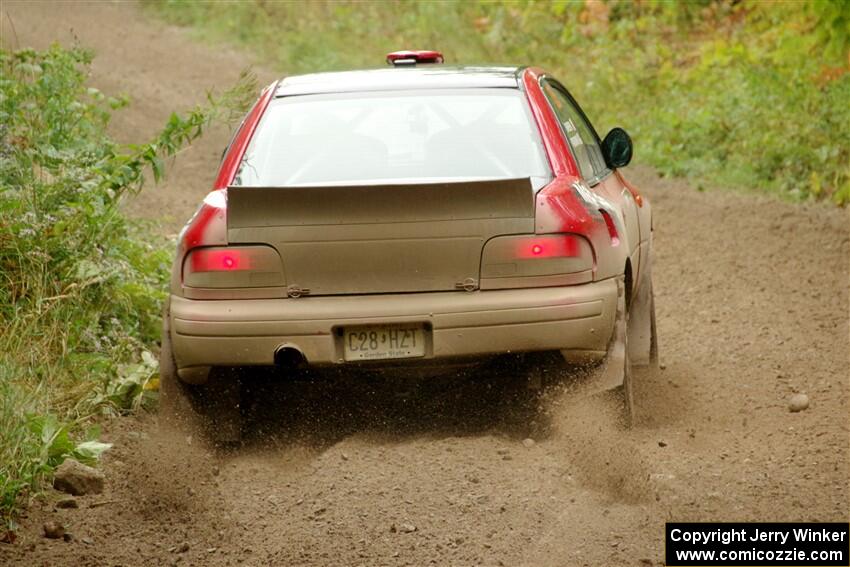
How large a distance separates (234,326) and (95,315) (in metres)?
1.91

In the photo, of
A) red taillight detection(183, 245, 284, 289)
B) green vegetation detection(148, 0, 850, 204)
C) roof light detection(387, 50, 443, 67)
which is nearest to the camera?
red taillight detection(183, 245, 284, 289)

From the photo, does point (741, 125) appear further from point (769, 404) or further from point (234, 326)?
point (234, 326)

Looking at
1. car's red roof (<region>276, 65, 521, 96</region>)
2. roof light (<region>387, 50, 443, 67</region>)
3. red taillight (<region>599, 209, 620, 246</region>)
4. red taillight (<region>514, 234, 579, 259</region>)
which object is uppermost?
car's red roof (<region>276, 65, 521, 96</region>)

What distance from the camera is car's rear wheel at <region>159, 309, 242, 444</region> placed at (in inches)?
232

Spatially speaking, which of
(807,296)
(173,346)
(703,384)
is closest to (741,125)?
(807,296)

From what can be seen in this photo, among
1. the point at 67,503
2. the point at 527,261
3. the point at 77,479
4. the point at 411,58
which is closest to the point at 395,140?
the point at 527,261

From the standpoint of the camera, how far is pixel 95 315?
7.17m

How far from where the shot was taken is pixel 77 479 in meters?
5.41

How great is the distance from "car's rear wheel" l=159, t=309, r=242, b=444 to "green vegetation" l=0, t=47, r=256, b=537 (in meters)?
0.37

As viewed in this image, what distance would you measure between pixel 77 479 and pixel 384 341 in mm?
1354

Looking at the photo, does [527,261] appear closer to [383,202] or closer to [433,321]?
[433,321]

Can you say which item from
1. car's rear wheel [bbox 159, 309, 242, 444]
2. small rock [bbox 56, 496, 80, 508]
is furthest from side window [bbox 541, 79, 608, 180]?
small rock [bbox 56, 496, 80, 508]

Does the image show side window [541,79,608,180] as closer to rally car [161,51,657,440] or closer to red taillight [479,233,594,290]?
rally car [161,51,657,440]

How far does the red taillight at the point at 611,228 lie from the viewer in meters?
5.88
